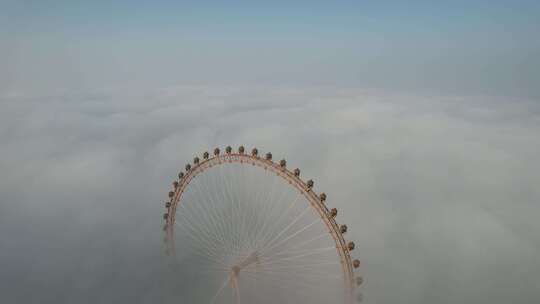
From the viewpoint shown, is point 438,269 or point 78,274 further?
point 438,269

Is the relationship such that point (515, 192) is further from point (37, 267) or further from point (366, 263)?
point (37, 267)

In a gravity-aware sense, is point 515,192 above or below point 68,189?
below

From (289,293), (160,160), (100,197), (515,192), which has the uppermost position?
(160,160)

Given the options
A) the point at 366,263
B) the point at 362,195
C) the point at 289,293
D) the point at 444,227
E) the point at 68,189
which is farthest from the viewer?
the point at 68,189

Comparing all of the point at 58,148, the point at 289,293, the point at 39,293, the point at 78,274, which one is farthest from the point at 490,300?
the point at 58,148

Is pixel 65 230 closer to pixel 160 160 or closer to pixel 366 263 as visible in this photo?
pixel 160 160

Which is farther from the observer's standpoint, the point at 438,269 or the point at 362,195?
the point at 362,195

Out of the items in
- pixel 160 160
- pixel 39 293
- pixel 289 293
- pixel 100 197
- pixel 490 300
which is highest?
pixel 160 160

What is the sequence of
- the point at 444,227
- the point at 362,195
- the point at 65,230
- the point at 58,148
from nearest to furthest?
the point at 65,230, the point at 444,227, the point at 362,195, the point at 58,148

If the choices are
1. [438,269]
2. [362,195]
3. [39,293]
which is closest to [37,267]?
[39,293]
